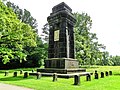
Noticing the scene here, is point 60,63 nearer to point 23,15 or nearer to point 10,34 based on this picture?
point 10,34

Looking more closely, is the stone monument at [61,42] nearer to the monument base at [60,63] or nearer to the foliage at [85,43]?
the monument base at [60,63]

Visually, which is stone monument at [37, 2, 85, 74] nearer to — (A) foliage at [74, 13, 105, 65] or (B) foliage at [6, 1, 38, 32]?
(A) foliage at [74, 13, 105, 65]

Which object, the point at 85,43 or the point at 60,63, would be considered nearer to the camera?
the point at 60,63

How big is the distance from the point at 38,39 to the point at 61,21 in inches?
1251

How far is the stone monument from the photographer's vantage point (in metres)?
18.3

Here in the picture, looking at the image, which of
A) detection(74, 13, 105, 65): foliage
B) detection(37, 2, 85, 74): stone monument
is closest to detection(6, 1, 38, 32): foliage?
detection(74, 13, 105, 65): foliage

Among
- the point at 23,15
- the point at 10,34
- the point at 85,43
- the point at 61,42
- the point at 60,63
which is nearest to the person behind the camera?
the point at 60,63

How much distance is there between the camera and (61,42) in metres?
19.2

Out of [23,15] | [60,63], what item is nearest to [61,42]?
[60,63]

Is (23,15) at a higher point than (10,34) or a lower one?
higher

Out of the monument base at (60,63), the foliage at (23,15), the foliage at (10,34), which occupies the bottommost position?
the monument base at (60,63)

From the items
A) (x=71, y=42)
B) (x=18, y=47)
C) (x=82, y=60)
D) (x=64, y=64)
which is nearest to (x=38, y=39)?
(x=82, y=60)

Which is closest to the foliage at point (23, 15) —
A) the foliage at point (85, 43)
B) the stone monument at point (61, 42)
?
the foliage at point (85, 43)

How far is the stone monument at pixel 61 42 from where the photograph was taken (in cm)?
1827
